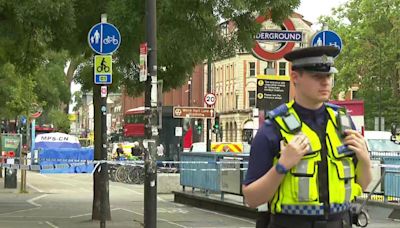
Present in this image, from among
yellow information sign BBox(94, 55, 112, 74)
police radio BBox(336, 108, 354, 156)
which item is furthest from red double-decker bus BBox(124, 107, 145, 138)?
police radio BBox(336, 108, 354, 156)

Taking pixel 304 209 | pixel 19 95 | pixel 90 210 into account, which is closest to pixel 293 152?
pixel 304 209

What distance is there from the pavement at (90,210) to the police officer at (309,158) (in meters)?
9.35

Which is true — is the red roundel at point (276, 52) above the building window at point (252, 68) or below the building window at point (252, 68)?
below

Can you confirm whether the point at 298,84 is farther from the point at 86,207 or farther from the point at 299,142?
the point at 86,207

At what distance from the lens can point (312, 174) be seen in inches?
133

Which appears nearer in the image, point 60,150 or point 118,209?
point 118,209

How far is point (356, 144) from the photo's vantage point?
3467 millimetres

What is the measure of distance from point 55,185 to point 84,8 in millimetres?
12992

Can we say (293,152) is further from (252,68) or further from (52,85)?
(252,68)

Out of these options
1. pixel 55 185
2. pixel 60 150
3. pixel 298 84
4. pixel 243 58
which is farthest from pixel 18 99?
pixel 243 58

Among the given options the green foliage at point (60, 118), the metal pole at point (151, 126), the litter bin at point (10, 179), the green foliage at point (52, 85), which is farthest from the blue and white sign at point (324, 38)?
the green foliage at point (60, 118)

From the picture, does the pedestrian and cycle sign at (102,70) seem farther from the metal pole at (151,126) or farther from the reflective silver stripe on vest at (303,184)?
the reflective silver stripe on vest at (303,184)

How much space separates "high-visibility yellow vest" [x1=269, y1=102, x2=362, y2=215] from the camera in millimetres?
3375

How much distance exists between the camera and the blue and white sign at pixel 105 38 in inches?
425
